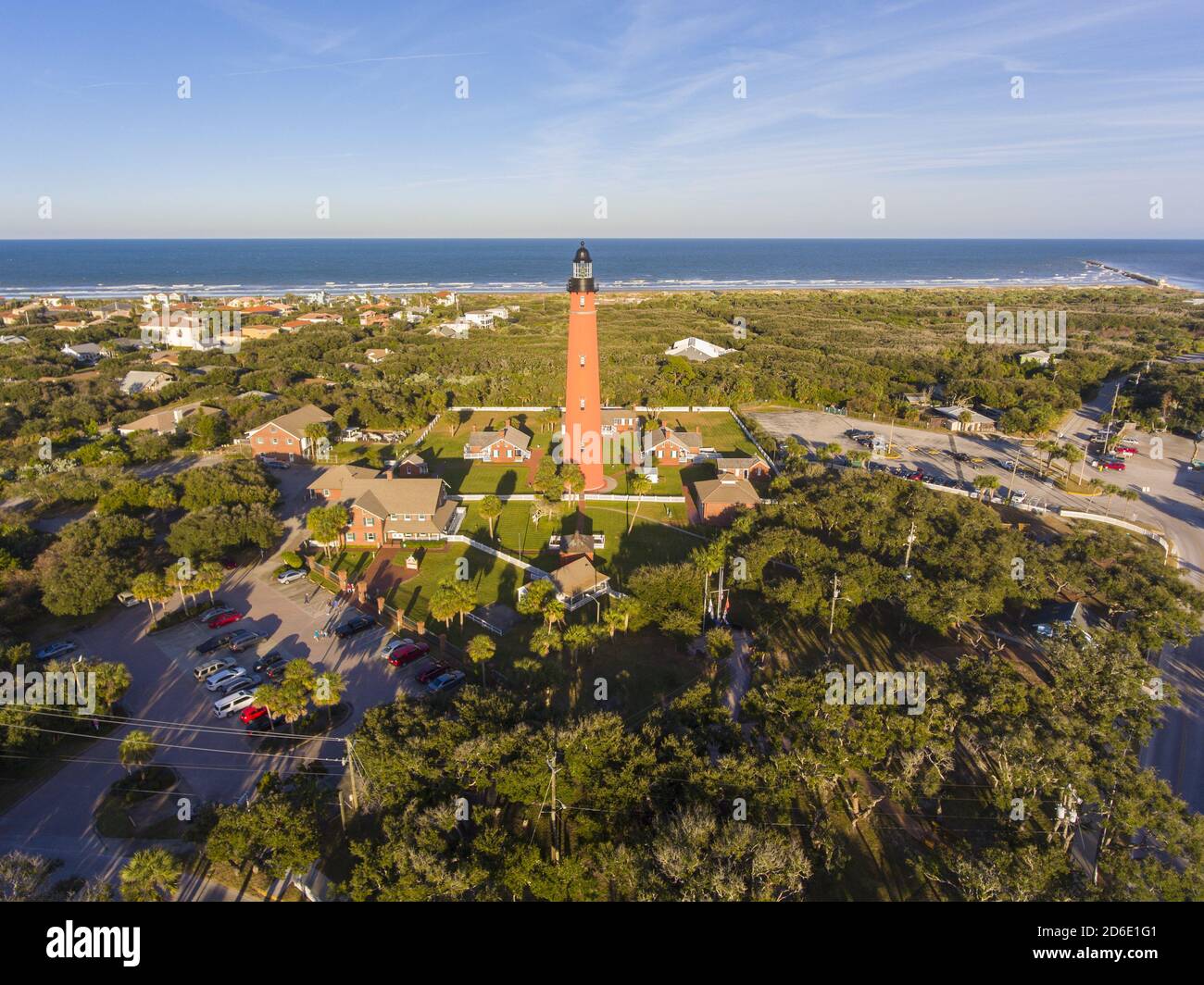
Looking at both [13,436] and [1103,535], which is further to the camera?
[13,436]

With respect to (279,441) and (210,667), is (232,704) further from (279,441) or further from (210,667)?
(279,441)

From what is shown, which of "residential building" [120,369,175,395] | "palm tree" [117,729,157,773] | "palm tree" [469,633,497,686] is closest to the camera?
"palm tree" [117,729,157,773]

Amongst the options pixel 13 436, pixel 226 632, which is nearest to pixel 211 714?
pixel 226 632

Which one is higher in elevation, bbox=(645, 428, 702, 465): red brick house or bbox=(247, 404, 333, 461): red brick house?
bbox=(247, 404, 333, 461): red brick house

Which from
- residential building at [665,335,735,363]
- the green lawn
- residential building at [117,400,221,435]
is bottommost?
the green lawn

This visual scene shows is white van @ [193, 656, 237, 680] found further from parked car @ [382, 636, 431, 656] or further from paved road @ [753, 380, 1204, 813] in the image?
paved road @ [753, 380, 1204, 813]

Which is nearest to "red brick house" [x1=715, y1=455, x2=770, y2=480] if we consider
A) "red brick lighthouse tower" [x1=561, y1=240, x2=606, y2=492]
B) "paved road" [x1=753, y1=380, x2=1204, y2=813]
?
"red brick lighthouse tower" [x1=561, y1=240, x2=606, y2=492]
